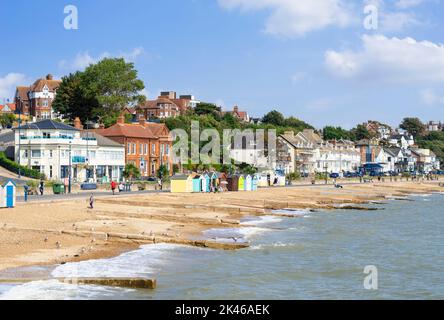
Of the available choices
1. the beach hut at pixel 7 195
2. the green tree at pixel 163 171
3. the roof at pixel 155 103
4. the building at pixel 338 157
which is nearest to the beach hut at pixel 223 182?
the green tree at pixel 163 171

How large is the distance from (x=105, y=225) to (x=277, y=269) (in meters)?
9.68

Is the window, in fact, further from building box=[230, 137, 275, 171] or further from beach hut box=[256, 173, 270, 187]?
building box=[230, 137, 275, 171]

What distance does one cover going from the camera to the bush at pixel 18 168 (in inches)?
2495

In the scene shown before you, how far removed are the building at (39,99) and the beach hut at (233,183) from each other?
2833 inches

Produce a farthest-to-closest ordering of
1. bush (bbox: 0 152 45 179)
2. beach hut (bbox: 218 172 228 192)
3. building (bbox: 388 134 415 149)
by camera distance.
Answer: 1. building (bbox: 388 134 415 149)
2. bush (bbox: 0 152 45 179)
3. beach hut (bbox: 218 172 228 192)

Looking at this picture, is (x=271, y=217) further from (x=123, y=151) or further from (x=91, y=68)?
(x=91, y=68)

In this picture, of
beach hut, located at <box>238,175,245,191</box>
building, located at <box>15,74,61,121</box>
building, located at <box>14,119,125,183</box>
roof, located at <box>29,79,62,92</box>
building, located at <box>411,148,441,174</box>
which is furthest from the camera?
building, located at <box>411,148,441,174</box>

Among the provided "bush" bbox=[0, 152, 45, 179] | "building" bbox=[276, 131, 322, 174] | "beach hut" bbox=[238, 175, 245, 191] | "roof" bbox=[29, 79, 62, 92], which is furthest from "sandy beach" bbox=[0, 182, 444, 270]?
"roof" bbox=[29, 79, 62, 92]

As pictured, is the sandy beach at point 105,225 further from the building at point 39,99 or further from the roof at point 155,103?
the roof at point 155,103

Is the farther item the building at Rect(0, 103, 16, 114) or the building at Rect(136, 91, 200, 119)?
the building at Rect(136, 91, 200, 119)

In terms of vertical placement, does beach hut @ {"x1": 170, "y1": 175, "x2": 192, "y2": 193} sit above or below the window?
below

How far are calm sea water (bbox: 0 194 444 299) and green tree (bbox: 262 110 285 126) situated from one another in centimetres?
12620

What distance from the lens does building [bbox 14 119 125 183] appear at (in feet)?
218
